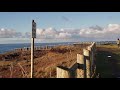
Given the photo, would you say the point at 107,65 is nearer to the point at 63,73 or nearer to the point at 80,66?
the point at 80,66

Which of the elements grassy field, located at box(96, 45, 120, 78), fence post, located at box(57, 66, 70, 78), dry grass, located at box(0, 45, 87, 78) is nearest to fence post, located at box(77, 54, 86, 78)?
fence post, located at box(57, 66, 70, 78)

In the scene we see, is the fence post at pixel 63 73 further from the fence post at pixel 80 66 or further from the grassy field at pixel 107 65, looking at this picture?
the grassy field at pixel 107 65

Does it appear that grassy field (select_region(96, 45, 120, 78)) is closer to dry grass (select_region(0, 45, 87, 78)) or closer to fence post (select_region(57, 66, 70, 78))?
dry grass (select_region(0, 45, 87, 78))

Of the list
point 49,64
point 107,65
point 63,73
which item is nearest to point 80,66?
point 63,73

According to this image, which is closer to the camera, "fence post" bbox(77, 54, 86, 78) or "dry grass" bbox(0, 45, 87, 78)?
"fence post" bbox(77, 54, 86, 78)

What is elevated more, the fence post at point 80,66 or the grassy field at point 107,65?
the fence post at point 80,66

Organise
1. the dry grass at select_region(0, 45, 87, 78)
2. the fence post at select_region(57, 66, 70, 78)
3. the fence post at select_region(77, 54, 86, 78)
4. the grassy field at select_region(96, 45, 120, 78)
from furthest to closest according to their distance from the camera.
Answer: the grassy field at select_region(96, 45, 120, 78), the dry grass at select_region(0, 45, 87, 78), the fence post at select_region(77, 54, 86, 78), the fence post at select_region(57, 66, 70, 78)

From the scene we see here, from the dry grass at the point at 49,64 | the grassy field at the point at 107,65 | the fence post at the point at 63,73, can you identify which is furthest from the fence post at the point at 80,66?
the grassy field at the point at 107,65

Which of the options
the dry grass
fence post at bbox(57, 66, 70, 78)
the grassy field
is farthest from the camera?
the grassy field

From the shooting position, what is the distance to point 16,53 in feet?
58.7

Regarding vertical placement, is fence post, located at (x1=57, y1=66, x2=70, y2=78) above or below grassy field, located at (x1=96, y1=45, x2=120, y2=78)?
above
